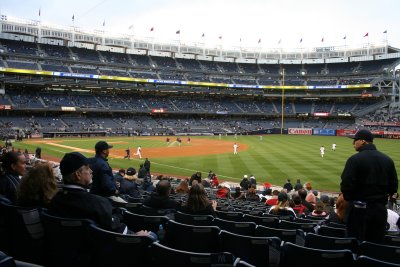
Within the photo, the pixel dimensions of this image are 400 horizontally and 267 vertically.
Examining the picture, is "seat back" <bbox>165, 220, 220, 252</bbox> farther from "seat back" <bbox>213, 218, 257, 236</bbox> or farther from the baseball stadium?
the baseball stadium

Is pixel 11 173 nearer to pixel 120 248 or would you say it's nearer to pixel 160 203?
pixel 160 203

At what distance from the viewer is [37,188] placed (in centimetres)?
509

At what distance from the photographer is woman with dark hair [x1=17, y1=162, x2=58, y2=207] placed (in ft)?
16.3

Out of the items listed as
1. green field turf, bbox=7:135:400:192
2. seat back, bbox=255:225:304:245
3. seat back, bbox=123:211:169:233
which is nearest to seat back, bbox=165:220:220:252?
seat back, bbox=123:211:169:233

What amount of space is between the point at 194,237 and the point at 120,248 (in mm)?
1166

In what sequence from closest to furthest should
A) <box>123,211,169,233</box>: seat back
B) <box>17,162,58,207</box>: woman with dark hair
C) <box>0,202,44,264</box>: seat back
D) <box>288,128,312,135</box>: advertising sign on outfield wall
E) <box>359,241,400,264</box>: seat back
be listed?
1. <box>359,241,400,264</box>: seat back
2. <box>0,202,44,264</box>: seat back
3. <box>17,162,58,207</box>: woman with dark hair
4. <box>123,211,169,233</box>: seat back
5. <box>288,128,312,135</box>: advertising sign on outfield wall

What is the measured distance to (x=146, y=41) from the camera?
303ft

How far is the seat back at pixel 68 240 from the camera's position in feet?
13.1

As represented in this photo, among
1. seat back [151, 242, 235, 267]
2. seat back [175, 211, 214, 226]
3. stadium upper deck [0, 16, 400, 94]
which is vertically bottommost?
seat back [175, 211, 214, 226]

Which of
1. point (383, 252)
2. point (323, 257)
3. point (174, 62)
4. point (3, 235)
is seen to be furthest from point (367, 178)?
point (174, 62)

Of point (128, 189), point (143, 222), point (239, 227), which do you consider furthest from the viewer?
point (128, 189)

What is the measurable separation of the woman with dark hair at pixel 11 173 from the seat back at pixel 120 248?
2994mm

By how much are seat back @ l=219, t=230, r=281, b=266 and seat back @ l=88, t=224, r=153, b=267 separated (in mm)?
1129

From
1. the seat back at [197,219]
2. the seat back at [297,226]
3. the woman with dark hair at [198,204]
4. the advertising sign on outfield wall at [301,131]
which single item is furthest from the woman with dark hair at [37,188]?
the advertising sign on outfield wall at [301,131]
